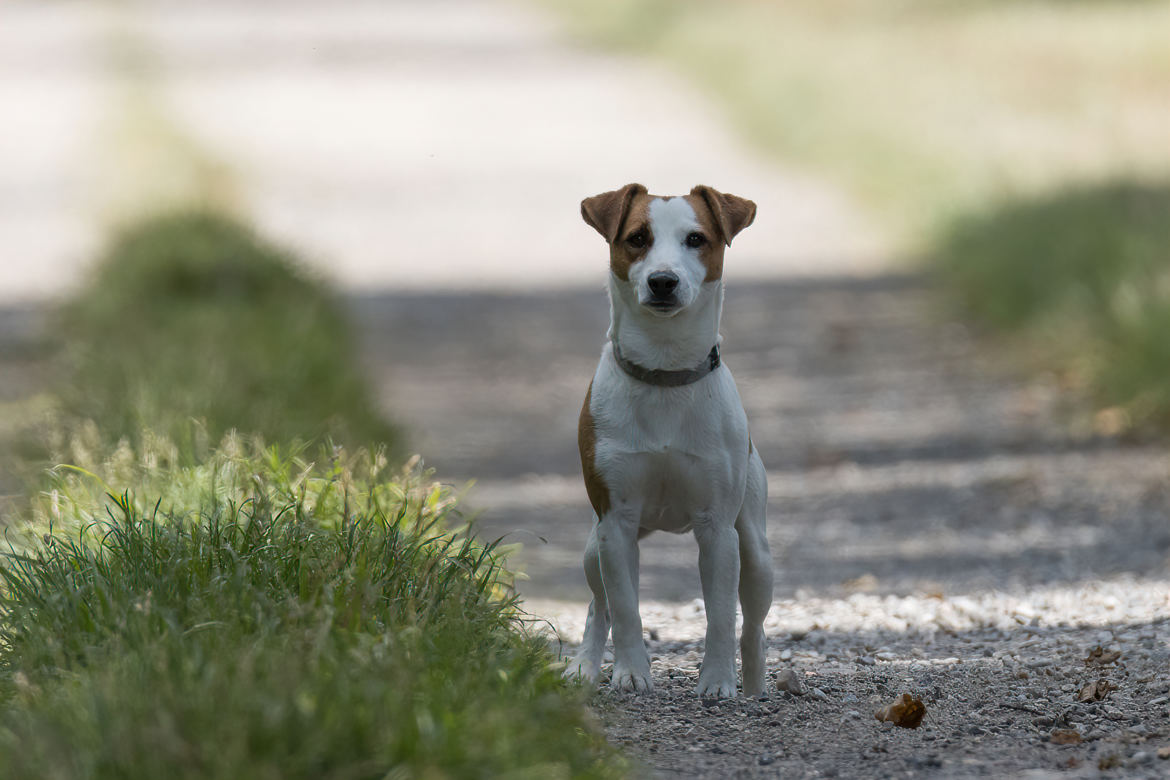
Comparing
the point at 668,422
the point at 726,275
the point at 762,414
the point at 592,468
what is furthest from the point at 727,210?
the point at 726,275

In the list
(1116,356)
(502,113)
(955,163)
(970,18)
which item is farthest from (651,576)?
(970,18)

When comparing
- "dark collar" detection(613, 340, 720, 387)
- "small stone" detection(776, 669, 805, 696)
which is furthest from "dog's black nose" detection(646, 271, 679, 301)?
"small stone" detection(776, 669, 805, 696)

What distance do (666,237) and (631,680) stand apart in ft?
3.70

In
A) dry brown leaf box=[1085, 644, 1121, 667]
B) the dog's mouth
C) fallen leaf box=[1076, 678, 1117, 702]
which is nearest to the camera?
the dog's mouth

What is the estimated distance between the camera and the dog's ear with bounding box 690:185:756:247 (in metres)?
4.09

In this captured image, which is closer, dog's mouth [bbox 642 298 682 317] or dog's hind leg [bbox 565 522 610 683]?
dog's mouth [bbox 642 298 682 317]

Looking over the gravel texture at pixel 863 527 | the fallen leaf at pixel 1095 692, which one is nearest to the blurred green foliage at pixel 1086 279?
the gravel texture at pixel 863 527

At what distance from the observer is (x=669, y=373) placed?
13.5 feet

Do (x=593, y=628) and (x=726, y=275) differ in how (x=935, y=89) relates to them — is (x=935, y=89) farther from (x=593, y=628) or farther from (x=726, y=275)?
(x=593, y=628)

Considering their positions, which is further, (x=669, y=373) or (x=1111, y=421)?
(x=1111, y=421)

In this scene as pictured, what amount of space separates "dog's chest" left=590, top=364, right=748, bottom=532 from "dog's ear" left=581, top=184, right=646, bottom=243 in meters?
0.37

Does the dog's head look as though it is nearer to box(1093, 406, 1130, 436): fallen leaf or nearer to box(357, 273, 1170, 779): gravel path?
box(357, 273, 1170, 779): gravel path

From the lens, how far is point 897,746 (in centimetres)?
399

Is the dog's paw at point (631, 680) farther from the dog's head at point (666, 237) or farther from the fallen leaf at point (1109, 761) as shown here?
the fallen leaf at point (1109, 761)
